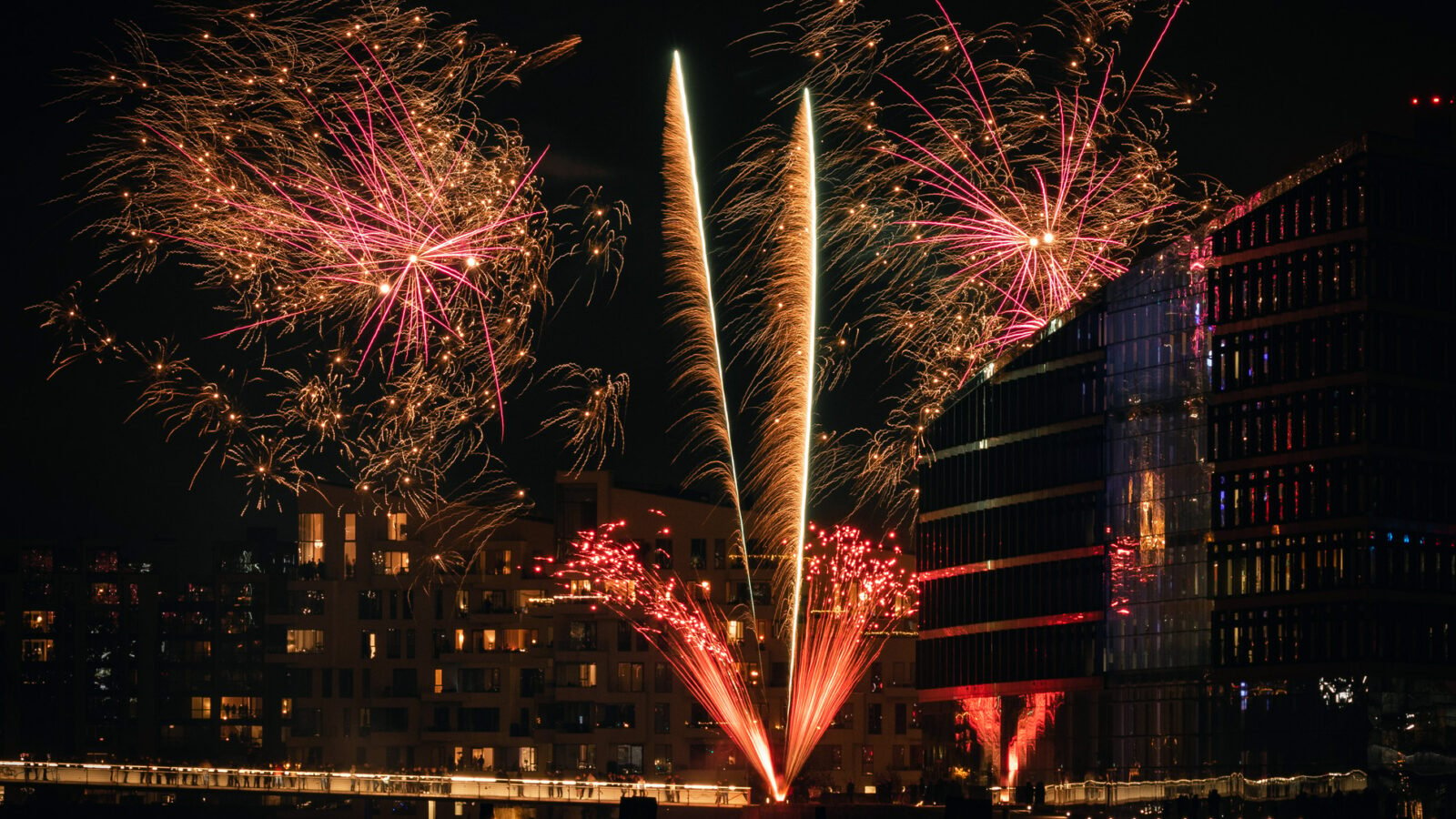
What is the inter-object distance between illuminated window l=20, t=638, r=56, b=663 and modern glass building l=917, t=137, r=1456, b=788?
108 meters

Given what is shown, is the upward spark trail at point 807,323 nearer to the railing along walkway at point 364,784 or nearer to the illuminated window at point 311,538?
the railing along walkway at point 364,784

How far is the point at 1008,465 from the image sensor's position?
94.2 m

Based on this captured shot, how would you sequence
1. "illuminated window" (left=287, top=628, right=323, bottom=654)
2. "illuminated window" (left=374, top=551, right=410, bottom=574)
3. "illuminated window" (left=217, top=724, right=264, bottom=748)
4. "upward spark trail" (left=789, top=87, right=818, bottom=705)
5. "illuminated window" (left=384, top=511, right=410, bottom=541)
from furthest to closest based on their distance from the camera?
1. "illuminated window" (left=217, top=724, right=264, bottom=748)
2. "illuminated window" (left=384, top=511, right=410, bottom=541)
3. "illuminated window" (left=374, top=551, right=410, bottom=574)
4. "illuminated window" (left=287, top=628, right=323, bottom=654)
5. "upward spark trail" (left=789, top=87, right=818, bottom=705)

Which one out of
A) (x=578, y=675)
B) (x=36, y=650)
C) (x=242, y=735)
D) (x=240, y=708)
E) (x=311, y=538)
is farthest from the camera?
(x=36, y=650)

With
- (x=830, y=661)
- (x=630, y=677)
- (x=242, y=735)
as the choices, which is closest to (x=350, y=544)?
(x=630, y=677)

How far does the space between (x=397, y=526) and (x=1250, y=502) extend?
219 ft

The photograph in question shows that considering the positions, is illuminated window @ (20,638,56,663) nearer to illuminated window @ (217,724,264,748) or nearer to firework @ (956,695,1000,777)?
illuminated window @ (217,724,264,748)

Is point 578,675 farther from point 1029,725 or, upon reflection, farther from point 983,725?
point 1029,725

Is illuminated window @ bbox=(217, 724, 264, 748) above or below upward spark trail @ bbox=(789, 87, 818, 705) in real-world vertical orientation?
below

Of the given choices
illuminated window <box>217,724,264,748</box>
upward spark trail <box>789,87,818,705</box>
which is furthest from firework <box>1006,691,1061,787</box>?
illuminated window <box>217,724,264,748</box>

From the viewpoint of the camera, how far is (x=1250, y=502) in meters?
80.4

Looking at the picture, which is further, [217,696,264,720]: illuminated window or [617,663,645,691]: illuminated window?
[217,696,264,720]: illuminated window

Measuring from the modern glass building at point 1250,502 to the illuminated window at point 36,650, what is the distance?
10846cm

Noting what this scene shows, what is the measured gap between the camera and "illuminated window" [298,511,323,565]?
137m
